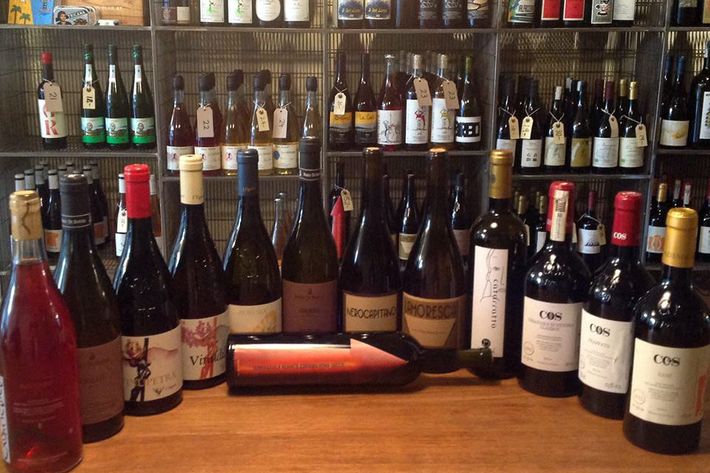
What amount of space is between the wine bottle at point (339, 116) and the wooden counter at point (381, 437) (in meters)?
1.88

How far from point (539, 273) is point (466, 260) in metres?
0.18

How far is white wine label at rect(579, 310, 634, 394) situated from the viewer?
943 mm

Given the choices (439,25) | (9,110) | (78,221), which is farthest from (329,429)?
(9,110)

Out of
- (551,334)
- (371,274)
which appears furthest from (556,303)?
(371,274)

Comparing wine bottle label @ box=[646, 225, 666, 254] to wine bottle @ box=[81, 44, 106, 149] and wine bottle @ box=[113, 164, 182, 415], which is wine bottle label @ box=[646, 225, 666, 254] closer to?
wine bottle @ box=[81, 44, 106, 149]

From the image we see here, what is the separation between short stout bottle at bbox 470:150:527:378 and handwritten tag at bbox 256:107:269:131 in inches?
72.9

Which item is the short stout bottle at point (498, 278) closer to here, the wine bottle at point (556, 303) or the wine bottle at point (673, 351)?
the wine bottle at point (556, 303)

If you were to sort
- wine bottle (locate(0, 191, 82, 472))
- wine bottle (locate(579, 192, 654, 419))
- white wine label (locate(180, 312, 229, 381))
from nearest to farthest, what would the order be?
wine bottle (locate(0, 191, 82, 472)), wine bottle (locate(579, 192, 654, 419)), white wine label (locate(180, 312, 229, 381))

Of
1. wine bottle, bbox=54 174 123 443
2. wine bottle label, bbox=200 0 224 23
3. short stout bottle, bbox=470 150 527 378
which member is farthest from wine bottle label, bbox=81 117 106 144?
short stout bottle, bbox=470 150 527 378

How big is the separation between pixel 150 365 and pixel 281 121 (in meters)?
1.93

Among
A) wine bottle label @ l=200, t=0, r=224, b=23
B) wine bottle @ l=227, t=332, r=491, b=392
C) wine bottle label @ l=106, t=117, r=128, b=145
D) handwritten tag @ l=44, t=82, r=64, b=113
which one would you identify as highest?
wine bottle label @ l=200, t=0, r=224, b=23

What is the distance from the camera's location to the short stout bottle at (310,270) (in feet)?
3.69

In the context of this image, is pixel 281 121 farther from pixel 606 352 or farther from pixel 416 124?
pixel 606 352

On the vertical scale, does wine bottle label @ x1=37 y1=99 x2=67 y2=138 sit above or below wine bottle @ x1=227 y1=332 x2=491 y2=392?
above
